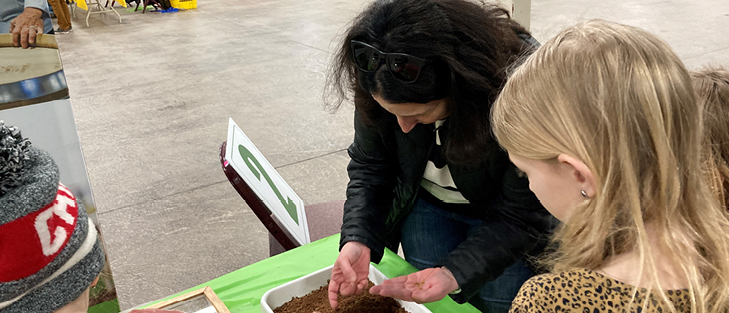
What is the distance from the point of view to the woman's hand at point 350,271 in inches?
47.8

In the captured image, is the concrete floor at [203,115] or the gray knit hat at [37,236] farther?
the concrete floor at [203,115]

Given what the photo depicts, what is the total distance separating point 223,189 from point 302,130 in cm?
85

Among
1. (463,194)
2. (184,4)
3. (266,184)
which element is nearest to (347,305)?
(463,194)

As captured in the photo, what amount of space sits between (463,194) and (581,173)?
669 mm

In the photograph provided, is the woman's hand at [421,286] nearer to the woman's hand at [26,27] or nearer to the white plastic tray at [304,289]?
the white plastic tray at [304,289]

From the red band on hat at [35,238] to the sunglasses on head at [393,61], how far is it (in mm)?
609

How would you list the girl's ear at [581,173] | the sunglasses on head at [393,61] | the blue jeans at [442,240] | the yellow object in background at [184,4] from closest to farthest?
1. the girl's ear at [581,173]
2. the sunglasses on head at [393,61]
3. the blue jeans at [442,240]
4. the yellow object in background at [184,4]

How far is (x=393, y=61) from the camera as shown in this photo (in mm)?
1056

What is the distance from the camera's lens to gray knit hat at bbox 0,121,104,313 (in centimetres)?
58

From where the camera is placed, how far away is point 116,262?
2.25 metres

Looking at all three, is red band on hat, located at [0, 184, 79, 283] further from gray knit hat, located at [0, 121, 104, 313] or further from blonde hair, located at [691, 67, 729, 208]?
blonde hair, located at [691, 67, 729, 208]

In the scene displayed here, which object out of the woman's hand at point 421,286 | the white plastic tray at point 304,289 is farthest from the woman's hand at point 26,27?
the woman's hand at point 421,286

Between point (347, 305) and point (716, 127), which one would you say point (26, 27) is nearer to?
point (347, 305)

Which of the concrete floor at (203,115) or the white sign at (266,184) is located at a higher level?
the white sign at (266,184)
